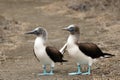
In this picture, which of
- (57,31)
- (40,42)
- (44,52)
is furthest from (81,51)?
(57,31)

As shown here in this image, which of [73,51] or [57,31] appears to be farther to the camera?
[57,31]

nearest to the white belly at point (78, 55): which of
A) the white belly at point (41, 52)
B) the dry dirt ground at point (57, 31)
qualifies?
the dry dirt ground at point (57, 31)

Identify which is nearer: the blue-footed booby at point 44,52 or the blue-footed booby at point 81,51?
the blue-footed booby at point 81,51

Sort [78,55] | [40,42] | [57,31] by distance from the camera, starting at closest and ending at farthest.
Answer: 1. [78,55]
2. [40,42]
3. [57,31]

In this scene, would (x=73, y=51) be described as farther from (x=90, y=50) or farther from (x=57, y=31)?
(x=57, y=31)

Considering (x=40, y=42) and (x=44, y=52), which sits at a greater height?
(x=40, y=42)

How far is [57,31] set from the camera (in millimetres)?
17406

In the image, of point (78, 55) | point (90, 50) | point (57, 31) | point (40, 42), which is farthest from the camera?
point (57, 31)

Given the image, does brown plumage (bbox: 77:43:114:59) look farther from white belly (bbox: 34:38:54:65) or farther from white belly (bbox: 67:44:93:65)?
white belly (bbox: 34:38:54:65)

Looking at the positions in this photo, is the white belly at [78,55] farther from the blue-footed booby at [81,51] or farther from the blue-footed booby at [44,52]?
the blue-footed booby at [44,52]

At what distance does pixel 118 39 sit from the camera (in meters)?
14.3

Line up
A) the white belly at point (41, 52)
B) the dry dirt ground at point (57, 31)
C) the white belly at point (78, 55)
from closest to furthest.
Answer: the white belly at point (78, 55)
the white belly at point (41, 52)
the dry dirt ground at point (57, 31)

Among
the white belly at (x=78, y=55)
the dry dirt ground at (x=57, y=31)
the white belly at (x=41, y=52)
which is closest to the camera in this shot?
the white belly at (x=78, y=55)

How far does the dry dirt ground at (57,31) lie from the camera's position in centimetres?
1025
